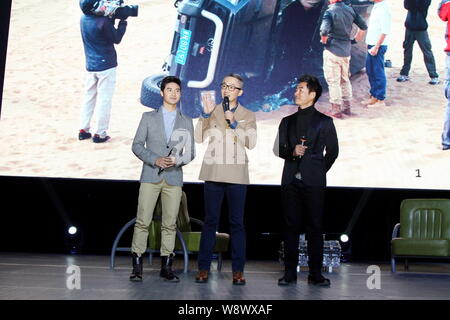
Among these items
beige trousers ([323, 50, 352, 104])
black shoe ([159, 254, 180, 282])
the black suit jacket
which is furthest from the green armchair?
black shoe ([159, 254, 180, 282])

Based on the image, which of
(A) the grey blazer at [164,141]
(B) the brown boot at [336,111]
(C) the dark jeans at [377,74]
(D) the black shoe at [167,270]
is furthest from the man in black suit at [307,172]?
(C) the dark jeans at [377,74]

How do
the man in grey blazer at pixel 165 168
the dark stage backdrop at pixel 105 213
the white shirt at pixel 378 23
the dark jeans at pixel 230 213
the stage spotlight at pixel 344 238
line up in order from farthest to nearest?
the dark stage backdrop at pixel 105 213
the stage spotlight at pixel 344 238
the white shirt at pixel 378 23
the man in grey blazer at pixel 165 168
the dark jeans at pixel 230 213

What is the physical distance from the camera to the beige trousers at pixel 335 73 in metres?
6.45

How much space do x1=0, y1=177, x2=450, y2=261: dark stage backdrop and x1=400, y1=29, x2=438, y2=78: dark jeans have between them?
4.40 ft

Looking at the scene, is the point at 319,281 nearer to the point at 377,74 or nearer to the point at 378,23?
the point at 377,74

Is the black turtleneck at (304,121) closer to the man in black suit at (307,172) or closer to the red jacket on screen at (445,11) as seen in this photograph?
the man in black suit at (307,172)

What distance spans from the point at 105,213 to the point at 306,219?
3356 mm

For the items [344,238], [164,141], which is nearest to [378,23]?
[344,238]

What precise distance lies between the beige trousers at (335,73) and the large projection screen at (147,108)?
0.10m

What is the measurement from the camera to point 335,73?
645 cm

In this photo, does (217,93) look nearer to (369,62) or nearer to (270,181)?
(270,181)

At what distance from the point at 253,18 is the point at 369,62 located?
1195 millimetres
